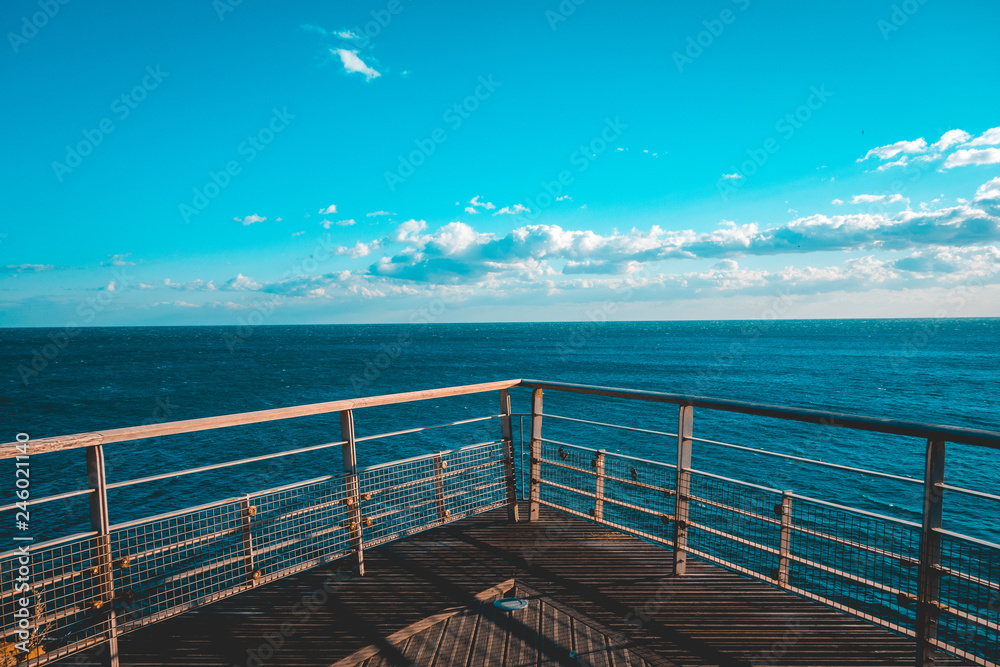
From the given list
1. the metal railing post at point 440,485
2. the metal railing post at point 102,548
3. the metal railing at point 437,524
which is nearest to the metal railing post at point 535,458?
the metal railing at point 437,524

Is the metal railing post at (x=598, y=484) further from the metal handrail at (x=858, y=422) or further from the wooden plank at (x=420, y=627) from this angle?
the wooden plank at (x=420, y=627)

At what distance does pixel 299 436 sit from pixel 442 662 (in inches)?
1086

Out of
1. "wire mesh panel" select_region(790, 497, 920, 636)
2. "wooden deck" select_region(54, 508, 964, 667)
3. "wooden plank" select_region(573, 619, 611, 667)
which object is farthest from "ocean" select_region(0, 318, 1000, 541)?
"wooden plank" select_region(573, 619, 611, 667)

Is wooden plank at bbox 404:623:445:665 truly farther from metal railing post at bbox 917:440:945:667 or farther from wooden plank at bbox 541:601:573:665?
metal railing post at bbox 917:440:945:667

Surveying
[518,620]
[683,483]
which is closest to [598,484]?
[683,483]

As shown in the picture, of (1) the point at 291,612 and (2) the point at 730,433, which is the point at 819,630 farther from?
(2) the point at 730,433

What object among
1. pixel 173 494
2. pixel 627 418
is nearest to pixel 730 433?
pixel 627 418

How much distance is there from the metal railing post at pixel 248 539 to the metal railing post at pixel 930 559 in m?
3.82

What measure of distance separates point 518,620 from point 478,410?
108ft

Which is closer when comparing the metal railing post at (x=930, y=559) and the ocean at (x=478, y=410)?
the metal railing post at (x=930, y=559)

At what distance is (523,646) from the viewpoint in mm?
3107

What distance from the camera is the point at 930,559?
270 centimetres

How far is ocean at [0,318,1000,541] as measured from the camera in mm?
19750

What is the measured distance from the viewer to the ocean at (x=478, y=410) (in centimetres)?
1975
